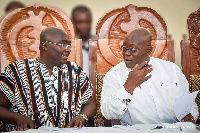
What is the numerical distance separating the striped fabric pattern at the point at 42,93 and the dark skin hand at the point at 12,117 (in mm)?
44

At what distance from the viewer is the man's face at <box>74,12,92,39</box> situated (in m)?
2.89

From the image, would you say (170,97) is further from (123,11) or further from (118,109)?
(123,11)

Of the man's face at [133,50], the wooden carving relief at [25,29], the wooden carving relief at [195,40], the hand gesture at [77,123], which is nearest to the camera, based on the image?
the hand gesture at [77,123]

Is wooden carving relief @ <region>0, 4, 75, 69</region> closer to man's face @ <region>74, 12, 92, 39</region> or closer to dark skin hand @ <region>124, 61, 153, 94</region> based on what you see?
man's face @ <region>74, 12, 92, 39</region>

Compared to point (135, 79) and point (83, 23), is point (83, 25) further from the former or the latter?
point (135, 79)

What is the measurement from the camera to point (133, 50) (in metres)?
1.89

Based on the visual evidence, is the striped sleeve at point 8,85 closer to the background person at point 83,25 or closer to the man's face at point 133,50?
the man's face at point 133,50

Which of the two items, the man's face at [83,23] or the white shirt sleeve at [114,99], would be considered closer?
the white shirt sleeve at [114,99]

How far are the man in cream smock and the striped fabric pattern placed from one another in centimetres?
24

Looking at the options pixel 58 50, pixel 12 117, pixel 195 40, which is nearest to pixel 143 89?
pixel 58 50

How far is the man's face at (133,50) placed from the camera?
6.18 feet

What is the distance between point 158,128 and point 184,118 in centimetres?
36

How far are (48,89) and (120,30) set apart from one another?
3.22 feet

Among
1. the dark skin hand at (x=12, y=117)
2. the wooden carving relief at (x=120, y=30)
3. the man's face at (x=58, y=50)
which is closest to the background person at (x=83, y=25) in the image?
the wooden carving relief at (x=120, y=30)
